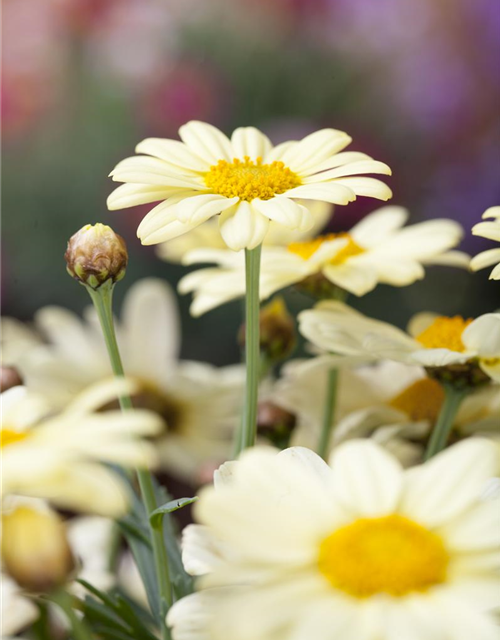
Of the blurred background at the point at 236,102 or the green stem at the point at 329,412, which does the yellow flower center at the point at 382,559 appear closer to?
the green stem at the point at 329,412

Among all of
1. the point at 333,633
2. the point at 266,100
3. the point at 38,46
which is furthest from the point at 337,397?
the point at 38,46

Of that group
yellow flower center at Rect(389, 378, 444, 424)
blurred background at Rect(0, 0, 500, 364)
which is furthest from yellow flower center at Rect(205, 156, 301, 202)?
blurred background at Rect(0, 0, 500, 364)

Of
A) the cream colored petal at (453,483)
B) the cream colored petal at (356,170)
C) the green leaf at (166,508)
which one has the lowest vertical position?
the green leaf at (166,508)

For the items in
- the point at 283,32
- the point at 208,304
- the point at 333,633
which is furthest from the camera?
the point at 283,32

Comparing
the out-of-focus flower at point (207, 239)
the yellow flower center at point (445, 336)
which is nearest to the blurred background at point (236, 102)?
the out-of-focus flower at point (207, 239)

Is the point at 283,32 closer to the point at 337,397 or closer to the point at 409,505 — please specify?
the point at 337,397

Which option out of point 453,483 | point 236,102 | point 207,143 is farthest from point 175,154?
point 236,102

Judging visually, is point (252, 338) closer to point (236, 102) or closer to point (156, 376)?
point (156, 376)
